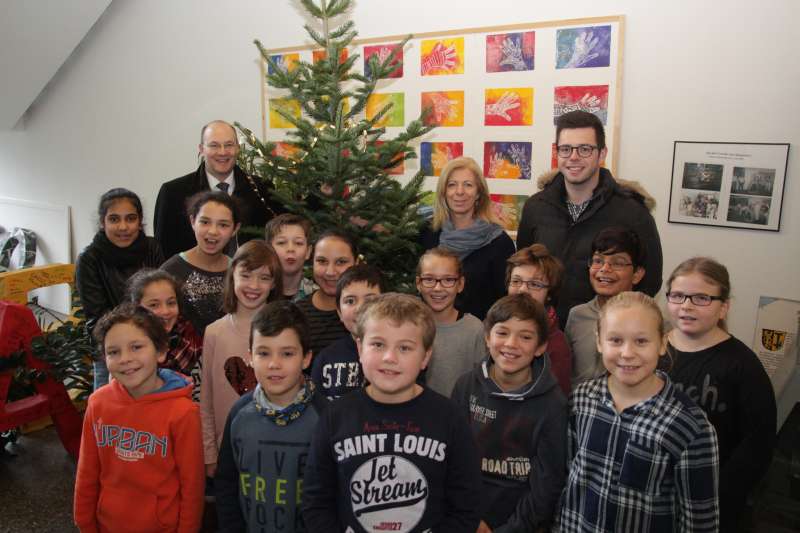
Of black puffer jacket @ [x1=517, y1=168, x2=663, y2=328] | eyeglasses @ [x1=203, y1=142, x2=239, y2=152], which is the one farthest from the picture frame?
eyeglasses @ [x1=203, y1=142, x2=239, y2=152]

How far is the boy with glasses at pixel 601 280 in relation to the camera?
8.68 ft

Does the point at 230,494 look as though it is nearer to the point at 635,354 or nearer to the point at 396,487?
the point at 396,487

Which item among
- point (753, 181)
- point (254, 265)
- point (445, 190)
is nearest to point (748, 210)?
point (753, 181)

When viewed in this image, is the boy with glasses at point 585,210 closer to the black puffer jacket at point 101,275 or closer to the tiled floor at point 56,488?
the tiled floor at point 56,488

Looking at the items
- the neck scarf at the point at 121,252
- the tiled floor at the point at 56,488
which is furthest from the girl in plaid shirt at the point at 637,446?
the neck scarf at the point at 121,252

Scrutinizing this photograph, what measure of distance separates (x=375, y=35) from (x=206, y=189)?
218 cm

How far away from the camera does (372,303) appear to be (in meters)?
2.00

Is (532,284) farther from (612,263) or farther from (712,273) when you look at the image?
(712,273)

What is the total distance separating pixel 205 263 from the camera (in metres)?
3.08

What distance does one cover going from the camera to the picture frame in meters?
3.71

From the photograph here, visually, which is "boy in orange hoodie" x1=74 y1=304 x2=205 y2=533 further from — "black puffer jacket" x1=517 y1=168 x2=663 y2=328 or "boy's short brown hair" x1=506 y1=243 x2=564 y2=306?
"black puffer jacket" x1=517 y1=168 x2=663 y2=328

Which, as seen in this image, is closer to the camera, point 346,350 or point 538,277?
point 346,350

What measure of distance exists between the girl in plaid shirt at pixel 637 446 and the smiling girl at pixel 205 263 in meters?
1.84

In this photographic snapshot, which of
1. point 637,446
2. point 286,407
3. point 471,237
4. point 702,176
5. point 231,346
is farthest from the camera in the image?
point 702,176
